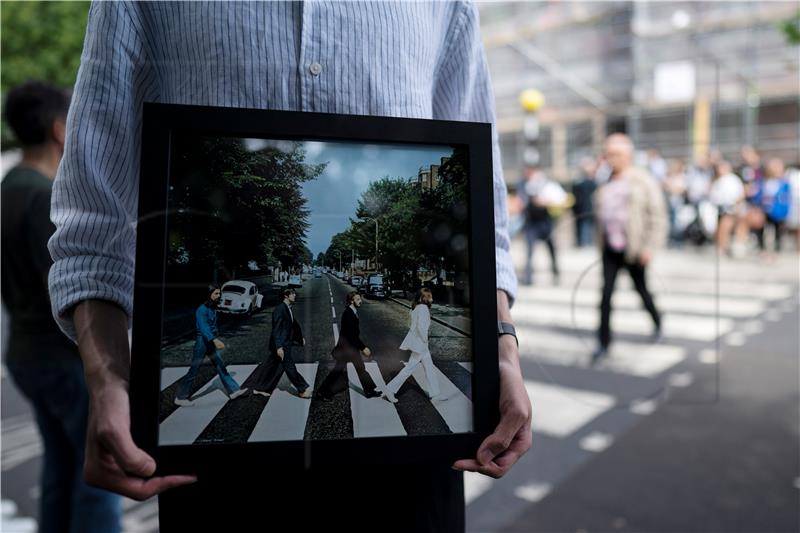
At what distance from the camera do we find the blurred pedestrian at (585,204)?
4694mm

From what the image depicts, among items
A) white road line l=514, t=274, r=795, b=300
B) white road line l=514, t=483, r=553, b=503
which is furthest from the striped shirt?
white road line l=514, t=274, r=795, b=300

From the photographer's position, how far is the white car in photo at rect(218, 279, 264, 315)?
0.89 m

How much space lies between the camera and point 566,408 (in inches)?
177

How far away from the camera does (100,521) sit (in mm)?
2301

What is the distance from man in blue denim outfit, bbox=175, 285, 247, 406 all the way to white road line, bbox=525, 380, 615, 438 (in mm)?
3287

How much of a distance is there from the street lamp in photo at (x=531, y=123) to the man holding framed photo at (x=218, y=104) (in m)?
6.51

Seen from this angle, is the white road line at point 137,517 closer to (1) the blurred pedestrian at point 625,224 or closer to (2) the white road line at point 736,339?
(1) the blurred pedestrian at point 625,224

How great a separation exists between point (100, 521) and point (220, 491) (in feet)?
5.15

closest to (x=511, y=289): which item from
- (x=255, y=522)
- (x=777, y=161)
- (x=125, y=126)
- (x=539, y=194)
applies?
(x=255, y=522)

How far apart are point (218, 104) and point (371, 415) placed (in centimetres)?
53

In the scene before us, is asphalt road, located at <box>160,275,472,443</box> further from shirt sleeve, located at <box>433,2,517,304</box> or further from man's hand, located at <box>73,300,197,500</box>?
shirt sleeve, located at <box>433,2,517,304</box>

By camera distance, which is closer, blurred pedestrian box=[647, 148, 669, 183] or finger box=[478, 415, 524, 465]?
finger box=[478, 415, 524, 465]

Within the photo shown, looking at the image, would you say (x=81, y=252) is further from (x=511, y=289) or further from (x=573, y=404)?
(x=573, y=404)

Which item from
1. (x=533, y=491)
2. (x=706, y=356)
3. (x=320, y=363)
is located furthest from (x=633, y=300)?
(x=320, y=363)
